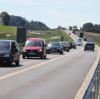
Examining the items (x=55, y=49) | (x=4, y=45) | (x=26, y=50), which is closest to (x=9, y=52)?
(x=4, y=45)

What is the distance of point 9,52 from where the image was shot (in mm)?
31578

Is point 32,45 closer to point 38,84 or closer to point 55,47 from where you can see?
point 55,47

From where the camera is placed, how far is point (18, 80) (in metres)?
20.8

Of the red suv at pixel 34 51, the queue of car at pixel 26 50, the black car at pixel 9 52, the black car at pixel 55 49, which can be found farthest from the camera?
the black car at pixel 55 49

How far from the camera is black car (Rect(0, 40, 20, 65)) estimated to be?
31.3m

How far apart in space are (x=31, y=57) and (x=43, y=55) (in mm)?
2287

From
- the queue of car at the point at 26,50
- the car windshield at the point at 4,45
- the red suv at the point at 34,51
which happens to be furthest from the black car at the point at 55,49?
the car windshield at the point at 4,45

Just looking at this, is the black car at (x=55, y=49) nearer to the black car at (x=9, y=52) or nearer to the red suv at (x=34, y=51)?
the red suv at (x=34, y=51)

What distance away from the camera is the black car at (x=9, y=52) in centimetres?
3130

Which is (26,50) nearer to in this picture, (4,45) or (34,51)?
(34,51)

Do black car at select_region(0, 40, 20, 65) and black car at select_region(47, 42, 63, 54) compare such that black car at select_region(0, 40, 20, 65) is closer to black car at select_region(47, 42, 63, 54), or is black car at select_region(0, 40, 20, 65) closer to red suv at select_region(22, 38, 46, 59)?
red suv at select_region(22, 38, 46, 59)

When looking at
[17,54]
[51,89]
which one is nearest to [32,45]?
[17,54]

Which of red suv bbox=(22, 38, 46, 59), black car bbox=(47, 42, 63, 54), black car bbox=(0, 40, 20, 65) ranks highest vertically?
black car bbox=(0, 40, 20, 65)

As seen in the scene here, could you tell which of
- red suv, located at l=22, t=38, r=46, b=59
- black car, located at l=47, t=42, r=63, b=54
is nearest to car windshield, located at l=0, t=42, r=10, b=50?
red suv, located at l=22, t=38, r=46, b=59
